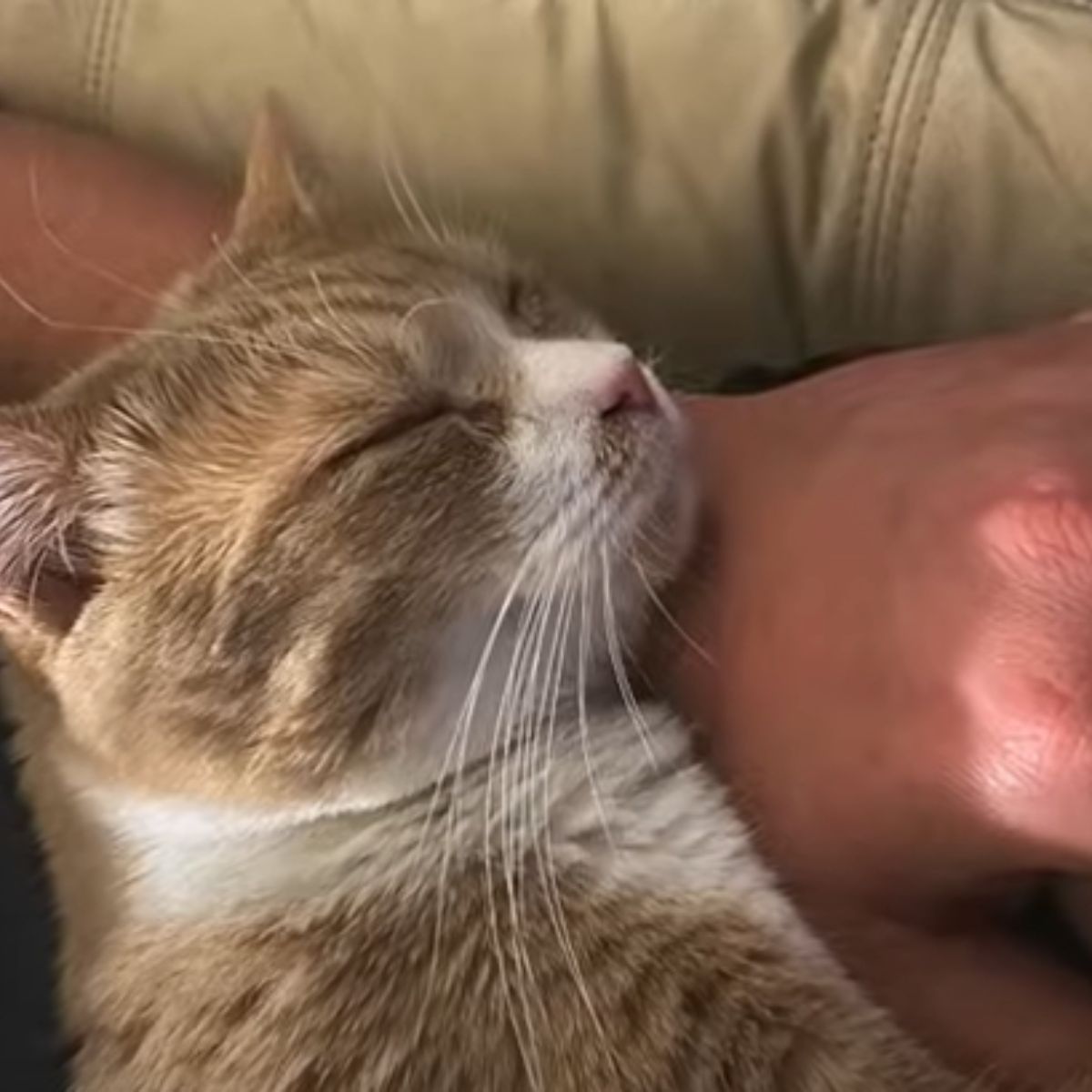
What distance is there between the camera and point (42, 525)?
106 centimetres

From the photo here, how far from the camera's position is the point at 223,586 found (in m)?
1.06

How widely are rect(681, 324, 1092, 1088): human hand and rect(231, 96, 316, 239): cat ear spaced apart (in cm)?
29

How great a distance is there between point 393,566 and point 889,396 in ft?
0.94

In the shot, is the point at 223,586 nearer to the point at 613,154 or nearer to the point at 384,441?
the point at 384,441

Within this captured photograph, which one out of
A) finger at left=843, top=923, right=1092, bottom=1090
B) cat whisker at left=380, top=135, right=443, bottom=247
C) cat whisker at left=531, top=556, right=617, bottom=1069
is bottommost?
finger at left=843, top=923, right=1092, bottom=1090

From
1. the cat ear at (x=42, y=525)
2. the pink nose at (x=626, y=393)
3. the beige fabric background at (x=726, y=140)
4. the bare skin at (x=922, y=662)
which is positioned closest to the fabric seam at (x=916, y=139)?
the beige fabric background at (x=726, y=140)

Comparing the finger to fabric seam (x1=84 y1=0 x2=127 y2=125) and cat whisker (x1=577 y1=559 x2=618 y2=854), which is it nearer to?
cat whisker (x1=577 y1=559 x2=618 y2=854)

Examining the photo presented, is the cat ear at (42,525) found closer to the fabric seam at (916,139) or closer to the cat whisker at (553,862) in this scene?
the cat whisker at (553,862)

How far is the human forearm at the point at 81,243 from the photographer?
4.81 ft

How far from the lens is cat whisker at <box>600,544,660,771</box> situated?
1120 millimetres

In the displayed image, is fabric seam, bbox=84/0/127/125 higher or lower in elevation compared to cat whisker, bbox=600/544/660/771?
higher

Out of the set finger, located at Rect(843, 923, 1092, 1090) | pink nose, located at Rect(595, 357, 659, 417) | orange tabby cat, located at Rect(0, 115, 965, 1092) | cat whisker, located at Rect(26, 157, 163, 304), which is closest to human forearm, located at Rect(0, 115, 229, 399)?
cat whisker, located at Rect(26, 157, 163, 304)

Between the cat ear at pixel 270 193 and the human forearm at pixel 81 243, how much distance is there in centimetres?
17

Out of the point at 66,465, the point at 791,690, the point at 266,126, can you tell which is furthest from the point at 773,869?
the point at 266,126
